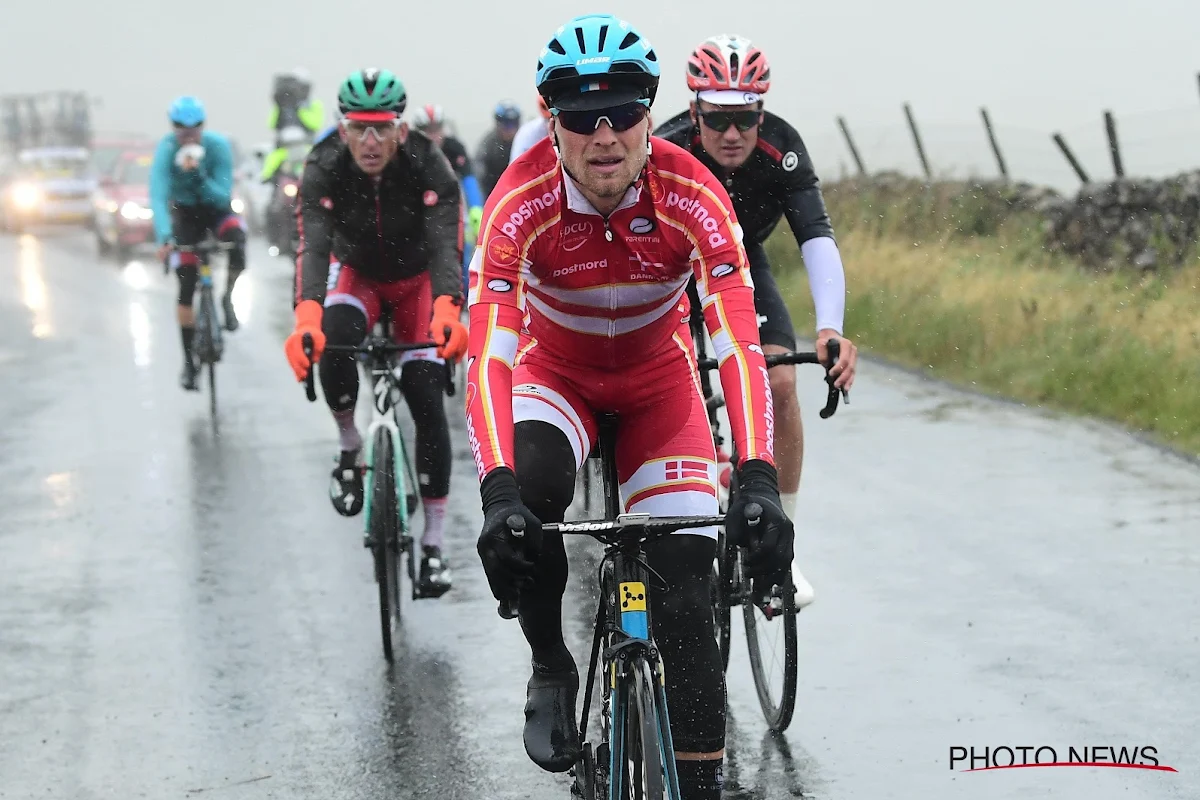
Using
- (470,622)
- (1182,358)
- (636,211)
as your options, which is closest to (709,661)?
(636,211)

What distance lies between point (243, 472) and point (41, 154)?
29.6 metres

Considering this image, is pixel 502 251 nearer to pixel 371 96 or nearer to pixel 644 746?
pixel 644 746

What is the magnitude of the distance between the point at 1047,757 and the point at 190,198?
31.8 ft

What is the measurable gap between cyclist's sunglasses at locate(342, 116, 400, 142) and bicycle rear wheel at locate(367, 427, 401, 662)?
1.19 metres

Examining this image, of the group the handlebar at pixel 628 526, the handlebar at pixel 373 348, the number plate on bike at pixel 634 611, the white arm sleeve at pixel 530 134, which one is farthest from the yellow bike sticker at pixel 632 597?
the white arm sleeve at pixel 530 134

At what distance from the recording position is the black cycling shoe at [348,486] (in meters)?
7.88

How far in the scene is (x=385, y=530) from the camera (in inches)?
283

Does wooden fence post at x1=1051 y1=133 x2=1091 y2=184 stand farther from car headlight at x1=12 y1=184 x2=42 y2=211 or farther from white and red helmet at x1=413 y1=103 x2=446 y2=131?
car headlight at x1=12 y1=184 x2=42 y2=211

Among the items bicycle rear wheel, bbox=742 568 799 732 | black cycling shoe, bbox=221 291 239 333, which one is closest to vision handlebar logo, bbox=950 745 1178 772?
bicycle rear wheel, bbox=742 568 799 732

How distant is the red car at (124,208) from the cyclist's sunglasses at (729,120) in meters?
23.3

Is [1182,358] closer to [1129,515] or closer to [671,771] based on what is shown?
[1129,515]

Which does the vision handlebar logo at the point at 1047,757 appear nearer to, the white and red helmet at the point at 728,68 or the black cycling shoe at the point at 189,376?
the white and red helmet at the point at 728,68

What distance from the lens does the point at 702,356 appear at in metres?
6.69

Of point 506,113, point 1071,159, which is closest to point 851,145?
point 1071,159
